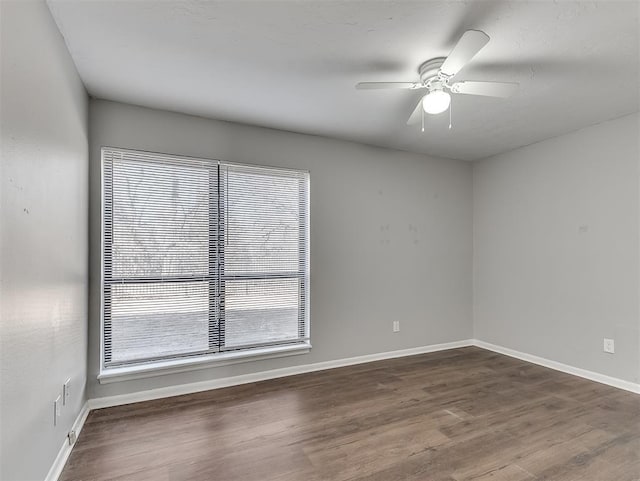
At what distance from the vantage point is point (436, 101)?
2.09 meters

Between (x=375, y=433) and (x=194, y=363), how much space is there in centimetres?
162

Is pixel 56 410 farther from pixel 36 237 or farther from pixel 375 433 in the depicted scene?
pixel 375 433

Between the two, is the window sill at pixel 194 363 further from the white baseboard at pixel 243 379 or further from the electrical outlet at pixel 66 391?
the electrical outlet at pixel 66 391

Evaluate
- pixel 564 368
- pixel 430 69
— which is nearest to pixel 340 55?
pixel 430 69

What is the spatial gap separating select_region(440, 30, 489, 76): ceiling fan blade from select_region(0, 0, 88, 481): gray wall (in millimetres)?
1921

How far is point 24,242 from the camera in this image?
4.64 ft

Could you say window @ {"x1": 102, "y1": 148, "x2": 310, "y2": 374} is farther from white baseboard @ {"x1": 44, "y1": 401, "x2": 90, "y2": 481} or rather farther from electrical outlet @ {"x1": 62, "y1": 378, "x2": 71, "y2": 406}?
electrical outlet @ {"x1": 62, "y1": 378, "x2": 71, "y2": 406}

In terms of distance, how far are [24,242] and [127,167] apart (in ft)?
4.93

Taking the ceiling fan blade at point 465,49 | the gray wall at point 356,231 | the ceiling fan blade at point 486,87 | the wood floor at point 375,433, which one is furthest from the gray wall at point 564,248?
the ceiling fan blade at point 465,49

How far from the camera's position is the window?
271 cm

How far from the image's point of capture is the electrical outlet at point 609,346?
304 cm

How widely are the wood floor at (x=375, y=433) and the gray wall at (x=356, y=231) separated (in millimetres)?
466

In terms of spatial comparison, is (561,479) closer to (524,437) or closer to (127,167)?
(524,437)

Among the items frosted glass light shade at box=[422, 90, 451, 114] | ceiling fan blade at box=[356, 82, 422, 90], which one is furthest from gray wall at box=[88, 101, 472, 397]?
frosted glass light shade at box=[422, 90, 451, 114]
